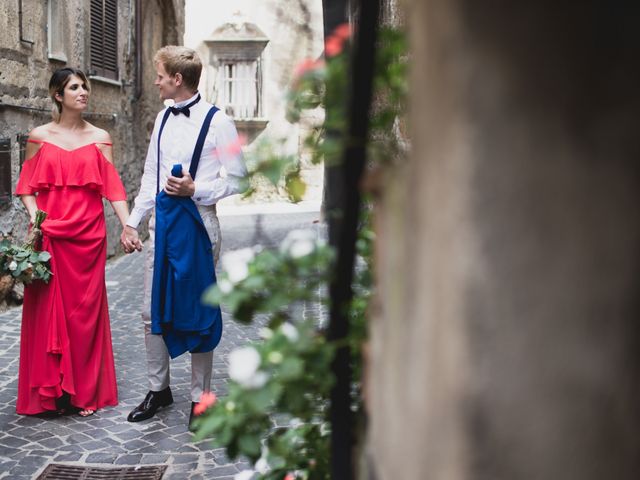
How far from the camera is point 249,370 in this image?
1684mm

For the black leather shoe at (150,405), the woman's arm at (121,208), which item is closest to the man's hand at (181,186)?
the woman's arm at (121,208)

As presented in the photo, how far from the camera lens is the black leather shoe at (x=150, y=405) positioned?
14.8 feet

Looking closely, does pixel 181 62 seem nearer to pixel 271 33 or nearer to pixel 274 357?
pixel 274 357

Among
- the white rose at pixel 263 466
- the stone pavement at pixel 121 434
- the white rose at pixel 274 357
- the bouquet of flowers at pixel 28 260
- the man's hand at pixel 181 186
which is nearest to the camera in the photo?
the white rose at pixel 274 357

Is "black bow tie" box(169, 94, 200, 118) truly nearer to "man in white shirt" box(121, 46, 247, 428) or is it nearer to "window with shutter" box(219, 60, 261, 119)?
"man in white shirt" box(121, 46, 247, 428)

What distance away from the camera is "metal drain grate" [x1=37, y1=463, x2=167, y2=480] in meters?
3.76

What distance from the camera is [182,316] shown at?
14.2 ft

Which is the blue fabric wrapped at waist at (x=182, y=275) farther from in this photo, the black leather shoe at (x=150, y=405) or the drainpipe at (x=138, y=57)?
the drainpipe at (x=138, y=57)

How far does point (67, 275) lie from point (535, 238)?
13.4 feet

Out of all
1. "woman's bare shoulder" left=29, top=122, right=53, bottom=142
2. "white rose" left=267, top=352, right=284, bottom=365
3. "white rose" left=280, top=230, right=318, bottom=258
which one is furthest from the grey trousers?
"white rose" left=267, top=352, right=284, bottom=365

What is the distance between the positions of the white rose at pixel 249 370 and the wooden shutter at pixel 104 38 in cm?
946

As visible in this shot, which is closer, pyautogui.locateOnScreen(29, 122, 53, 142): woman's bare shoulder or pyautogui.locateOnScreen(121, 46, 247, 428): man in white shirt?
pyautogui.locateOnScreen(121, 46, 247, 428): man in white shirt

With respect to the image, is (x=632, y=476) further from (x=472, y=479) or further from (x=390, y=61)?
(x=390, y=61)

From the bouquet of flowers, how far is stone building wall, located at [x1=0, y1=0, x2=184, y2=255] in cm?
322
